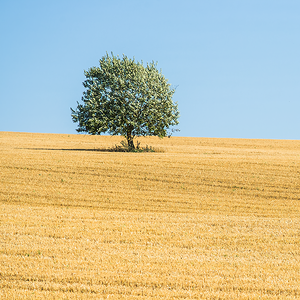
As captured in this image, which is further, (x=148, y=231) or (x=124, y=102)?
(x=124, y=102)

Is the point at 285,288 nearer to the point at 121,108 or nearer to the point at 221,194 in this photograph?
the point at 221,194

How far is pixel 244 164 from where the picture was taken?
31.2m

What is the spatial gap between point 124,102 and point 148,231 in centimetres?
2992

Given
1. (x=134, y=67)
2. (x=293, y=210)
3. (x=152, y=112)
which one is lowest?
(x=293, y=210)

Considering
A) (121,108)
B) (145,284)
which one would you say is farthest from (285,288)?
(121,108)

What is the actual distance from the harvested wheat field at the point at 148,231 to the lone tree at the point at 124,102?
13.6 meters

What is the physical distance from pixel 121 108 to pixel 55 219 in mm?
27610

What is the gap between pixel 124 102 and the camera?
140ft

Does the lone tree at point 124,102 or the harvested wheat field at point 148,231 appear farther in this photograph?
the lone tree at point 124,102

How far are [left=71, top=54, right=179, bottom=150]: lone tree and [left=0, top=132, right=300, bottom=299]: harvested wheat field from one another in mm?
13581

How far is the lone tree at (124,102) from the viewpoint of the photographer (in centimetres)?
4256

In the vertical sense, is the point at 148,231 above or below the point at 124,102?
below

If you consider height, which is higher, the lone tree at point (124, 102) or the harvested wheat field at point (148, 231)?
the lone tree at point (124, 102)

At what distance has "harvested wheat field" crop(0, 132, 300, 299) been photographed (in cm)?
906
